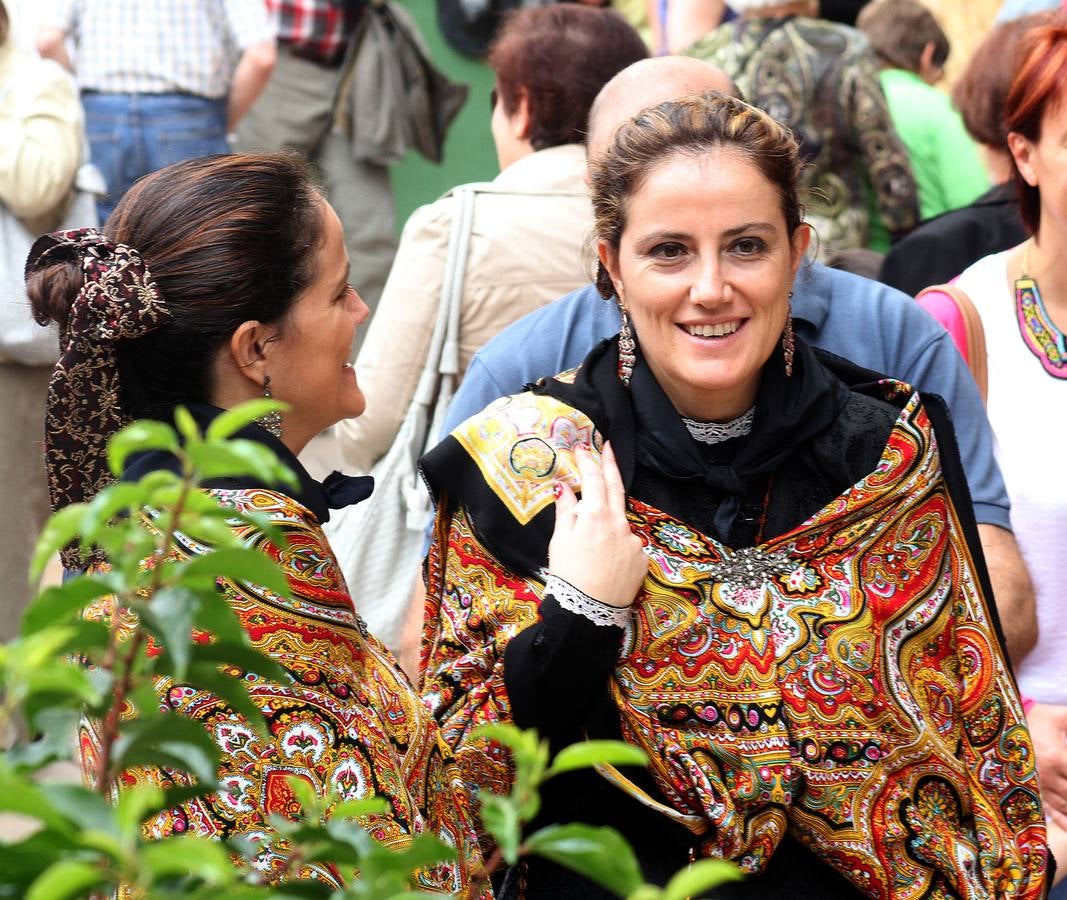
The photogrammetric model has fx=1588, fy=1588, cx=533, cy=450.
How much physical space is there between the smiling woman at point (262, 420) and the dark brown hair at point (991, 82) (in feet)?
7.82

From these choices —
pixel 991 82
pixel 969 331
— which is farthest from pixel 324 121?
pixel 969 331

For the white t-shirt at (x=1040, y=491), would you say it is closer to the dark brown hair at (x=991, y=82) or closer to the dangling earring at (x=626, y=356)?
the dangling earring at (x=626, y=356)

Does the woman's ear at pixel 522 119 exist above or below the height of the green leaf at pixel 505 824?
below

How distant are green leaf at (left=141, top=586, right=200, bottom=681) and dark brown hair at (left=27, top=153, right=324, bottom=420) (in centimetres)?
135

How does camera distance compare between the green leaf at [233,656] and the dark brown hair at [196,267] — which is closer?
the green leaf at [233,656]

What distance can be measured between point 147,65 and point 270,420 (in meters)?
4.10

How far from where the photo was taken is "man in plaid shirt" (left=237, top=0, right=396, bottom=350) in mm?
7121

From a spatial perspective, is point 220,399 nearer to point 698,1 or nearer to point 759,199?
point 759,199

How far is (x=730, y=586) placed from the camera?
2434 millimetres

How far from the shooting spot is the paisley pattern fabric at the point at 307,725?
6.82 feet

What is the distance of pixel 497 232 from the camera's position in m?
3.77

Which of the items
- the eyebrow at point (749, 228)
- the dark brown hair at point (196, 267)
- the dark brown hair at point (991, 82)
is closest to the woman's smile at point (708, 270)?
the eyebrow at point (749, 228)

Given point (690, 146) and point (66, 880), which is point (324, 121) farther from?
point (66, 880)

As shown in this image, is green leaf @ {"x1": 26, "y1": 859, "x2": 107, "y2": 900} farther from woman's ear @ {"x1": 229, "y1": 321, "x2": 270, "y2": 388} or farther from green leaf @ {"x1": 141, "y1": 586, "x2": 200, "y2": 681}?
woman's ear @ {"x1": 229, "y1": 321, "x2": 270, "y2": 388}
